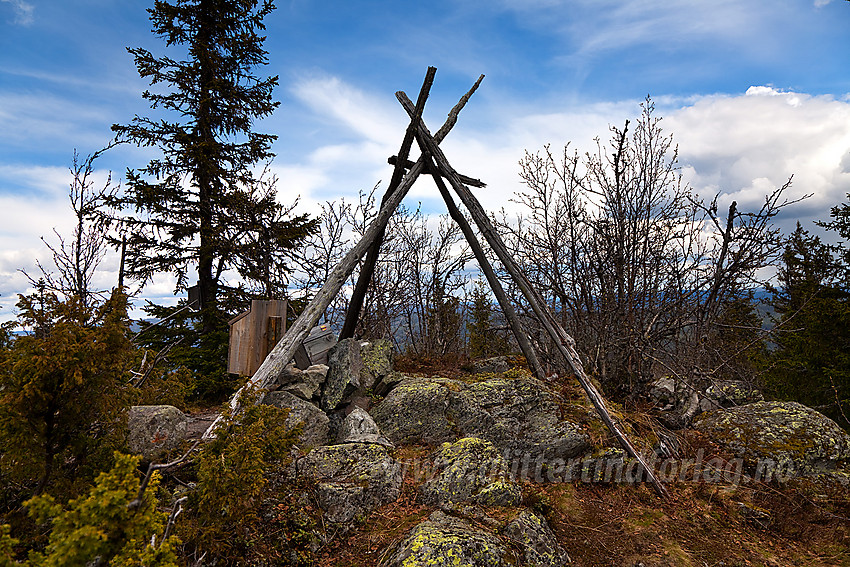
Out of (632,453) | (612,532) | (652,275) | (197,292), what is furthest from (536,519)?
(197,292)

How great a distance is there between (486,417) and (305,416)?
2.72 meters

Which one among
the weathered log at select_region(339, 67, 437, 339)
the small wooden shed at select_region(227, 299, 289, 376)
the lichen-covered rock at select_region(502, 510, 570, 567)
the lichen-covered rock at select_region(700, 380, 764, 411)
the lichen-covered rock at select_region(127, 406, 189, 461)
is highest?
the weathered log at select_region(339, 67, 437, 339)

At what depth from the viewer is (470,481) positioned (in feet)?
16.0

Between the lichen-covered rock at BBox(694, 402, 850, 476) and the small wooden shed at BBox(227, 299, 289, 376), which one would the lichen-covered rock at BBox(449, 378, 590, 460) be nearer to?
the lichen-covered rock at BBox(694, 402, 850, 476)

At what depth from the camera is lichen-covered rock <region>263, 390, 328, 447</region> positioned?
6180 mm

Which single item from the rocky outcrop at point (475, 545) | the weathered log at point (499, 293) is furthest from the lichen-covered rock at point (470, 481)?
the weathered log at point (499, 293)

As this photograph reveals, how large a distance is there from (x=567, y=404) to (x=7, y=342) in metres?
6.95

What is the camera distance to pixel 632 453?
5.88 m

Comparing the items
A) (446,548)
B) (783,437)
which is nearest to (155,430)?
(446,548)

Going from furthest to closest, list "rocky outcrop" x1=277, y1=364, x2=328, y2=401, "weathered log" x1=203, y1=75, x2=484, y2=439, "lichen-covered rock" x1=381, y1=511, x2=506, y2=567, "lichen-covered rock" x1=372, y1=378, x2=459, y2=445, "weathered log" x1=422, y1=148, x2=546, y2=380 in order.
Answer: "weathered log" x1=422, y1=148, x2=546, y2=380 < "rocky outcrop" x1=277, y1=364, x2=328, y2=401 < "lichen-covered rock" x1=372, y1=378, x2=459, y2=445 < "weathered log" x1=203, y1=75, x2=484, y2=439 < "lichen-covered rock" x1=381, y1=511, x2=506, y2=567

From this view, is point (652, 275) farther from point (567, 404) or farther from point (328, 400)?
A: point (328, 400)

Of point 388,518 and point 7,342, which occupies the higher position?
point 7,342

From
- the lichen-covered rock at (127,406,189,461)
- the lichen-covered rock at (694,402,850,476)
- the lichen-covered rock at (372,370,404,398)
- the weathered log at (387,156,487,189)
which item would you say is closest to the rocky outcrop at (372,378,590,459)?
the lichen-covered rock at (372,370,404,398)

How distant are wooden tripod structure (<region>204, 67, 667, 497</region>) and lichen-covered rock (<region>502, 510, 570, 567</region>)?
199 centimetres
